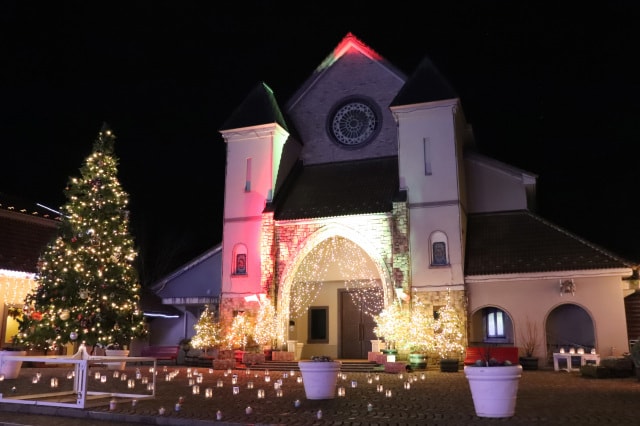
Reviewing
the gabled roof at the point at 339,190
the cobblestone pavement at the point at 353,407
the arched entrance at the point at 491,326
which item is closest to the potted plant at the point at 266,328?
the gabled roof at the point at 339,190

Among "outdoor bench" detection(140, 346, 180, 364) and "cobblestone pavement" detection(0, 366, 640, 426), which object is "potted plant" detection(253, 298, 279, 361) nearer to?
"outdoor bench" detection(140, 346, 180, 364)

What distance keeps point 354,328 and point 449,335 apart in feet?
17.7

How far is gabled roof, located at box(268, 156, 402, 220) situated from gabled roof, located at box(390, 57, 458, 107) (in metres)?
2.74

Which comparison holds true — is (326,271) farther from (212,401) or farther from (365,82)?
(212,401)

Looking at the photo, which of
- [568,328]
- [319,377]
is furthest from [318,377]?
[568,328]

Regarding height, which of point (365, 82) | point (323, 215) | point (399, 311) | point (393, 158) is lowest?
point (399, 311)

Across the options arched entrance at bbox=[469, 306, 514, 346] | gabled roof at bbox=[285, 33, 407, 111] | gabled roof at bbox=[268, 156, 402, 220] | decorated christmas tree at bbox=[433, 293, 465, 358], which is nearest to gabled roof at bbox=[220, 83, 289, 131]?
gabled roof at bbox=[285, 33, 407, 111]

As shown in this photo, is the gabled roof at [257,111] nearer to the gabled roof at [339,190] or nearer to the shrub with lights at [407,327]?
the gabled roof at [339,190]

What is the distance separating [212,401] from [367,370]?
9.49 metres

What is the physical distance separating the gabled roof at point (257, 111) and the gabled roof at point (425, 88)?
5166 millimetres

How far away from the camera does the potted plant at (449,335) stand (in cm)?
1920

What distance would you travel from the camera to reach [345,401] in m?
10.1

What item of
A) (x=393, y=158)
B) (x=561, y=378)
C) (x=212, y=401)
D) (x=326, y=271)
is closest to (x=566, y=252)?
(x=561, y=378)

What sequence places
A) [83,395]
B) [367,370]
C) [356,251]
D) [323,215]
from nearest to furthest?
1. [83,395]
2. [367,370]
3. [323,215]
4. [356,251]
